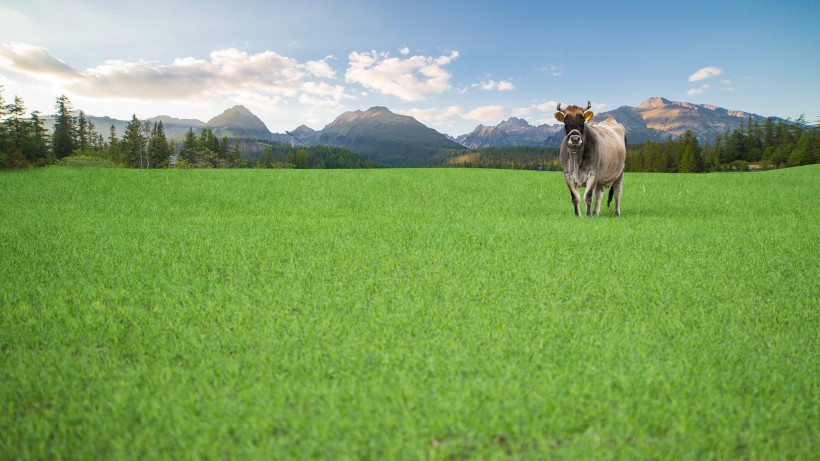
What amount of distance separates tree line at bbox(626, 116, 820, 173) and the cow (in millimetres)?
103643

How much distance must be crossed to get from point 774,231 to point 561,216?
15.8 ft

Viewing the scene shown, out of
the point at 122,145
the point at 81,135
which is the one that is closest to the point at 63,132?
the point at 81,135

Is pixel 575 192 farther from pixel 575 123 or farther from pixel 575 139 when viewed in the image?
pixel 575 123

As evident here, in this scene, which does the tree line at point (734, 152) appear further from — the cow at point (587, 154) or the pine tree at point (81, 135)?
the pine tree at point (81, 135)

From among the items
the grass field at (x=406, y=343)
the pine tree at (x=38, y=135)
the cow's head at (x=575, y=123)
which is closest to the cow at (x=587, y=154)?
the cow's head at (x=575, y=123)

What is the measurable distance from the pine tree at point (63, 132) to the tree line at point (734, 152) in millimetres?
134653

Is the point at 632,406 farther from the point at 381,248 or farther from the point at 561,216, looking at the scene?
the point at 561,216

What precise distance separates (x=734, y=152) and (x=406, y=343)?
135 m

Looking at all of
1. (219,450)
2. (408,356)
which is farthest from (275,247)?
(219,450)

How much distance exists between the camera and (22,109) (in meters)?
54.3

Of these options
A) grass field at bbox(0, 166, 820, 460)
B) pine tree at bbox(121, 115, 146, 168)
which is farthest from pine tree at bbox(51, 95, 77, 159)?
grass field at bbox(0, 166, 820, 460)

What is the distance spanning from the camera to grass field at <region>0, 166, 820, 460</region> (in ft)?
9.20

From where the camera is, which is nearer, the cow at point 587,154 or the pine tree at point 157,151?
the cow at point 587,154

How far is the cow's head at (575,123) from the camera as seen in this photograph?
1092 cm
